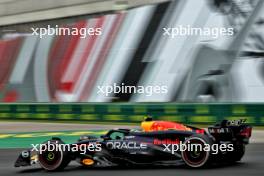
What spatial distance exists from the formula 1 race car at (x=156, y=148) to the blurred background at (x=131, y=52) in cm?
996

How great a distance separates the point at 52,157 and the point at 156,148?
1896 mm

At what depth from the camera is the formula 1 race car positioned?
8.92 meters

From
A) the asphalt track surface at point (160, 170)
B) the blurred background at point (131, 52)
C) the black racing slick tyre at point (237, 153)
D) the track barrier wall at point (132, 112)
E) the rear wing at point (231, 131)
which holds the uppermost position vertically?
the blurred background at point (131, 52)

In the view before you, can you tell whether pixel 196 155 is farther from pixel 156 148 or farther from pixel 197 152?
pixel 156 148

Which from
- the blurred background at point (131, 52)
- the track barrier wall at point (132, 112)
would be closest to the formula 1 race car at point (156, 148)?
the track barrier wall at point (132, 112)

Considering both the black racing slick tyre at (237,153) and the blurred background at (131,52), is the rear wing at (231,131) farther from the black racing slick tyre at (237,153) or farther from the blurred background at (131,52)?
the blurred background at (131,52)

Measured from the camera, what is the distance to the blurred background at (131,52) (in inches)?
771

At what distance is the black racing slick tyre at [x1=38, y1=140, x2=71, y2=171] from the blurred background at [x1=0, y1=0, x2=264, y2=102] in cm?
1043

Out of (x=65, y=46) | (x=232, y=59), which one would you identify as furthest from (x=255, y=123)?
(x=65, y=46)

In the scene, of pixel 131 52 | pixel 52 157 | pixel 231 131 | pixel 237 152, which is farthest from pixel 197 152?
pixel 131 52

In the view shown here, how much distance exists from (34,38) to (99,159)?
1995 centimetres

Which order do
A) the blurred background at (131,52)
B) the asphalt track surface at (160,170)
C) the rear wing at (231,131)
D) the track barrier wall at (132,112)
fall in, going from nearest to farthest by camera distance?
the asphalt track surface at (160,170) < the rear wing at (231,131) < the track barrier wall at (132,112) < the blurred background at (131,52)

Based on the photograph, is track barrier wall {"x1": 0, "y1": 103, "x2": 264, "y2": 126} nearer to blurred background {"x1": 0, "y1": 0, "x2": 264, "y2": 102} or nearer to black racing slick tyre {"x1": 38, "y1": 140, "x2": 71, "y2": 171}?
blurred background {"x1": 0, "y1": 0, "x2": 264, "y2": 102}

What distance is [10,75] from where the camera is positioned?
29688 millimetres
